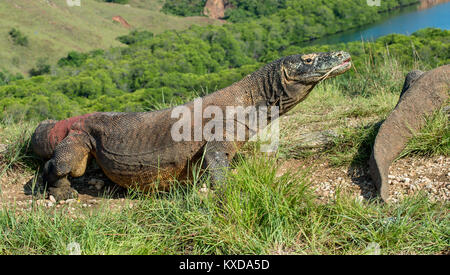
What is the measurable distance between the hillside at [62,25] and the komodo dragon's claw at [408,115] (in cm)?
4364

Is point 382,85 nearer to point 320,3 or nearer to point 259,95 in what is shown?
point 259,95

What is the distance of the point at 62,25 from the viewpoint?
5347 centimetres

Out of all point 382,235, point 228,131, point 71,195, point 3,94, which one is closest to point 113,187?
point 71,195

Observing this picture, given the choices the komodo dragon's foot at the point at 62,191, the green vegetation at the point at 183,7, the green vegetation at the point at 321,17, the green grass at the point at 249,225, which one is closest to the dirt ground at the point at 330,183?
the komodo dragon's foot at the point at 62,191

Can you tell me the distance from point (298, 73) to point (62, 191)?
240 cm

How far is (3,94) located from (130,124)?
2313 centimetres

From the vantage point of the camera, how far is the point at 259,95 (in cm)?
378

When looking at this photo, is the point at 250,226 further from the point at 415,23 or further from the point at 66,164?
the point at 415,23

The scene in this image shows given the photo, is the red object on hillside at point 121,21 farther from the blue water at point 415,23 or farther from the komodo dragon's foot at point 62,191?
the komodo dragon's foot at point 62,191

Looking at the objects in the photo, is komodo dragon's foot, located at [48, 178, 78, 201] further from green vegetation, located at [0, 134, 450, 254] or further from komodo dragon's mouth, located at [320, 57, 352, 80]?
komodo dragon's mouth, located at [320, 57, 352, 80]

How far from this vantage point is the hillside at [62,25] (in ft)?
149

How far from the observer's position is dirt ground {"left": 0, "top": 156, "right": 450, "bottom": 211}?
342cm

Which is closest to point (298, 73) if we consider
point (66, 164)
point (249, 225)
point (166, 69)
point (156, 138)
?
point (156, 138)

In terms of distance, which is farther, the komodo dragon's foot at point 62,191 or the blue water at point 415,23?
the blue water at point 415,23
